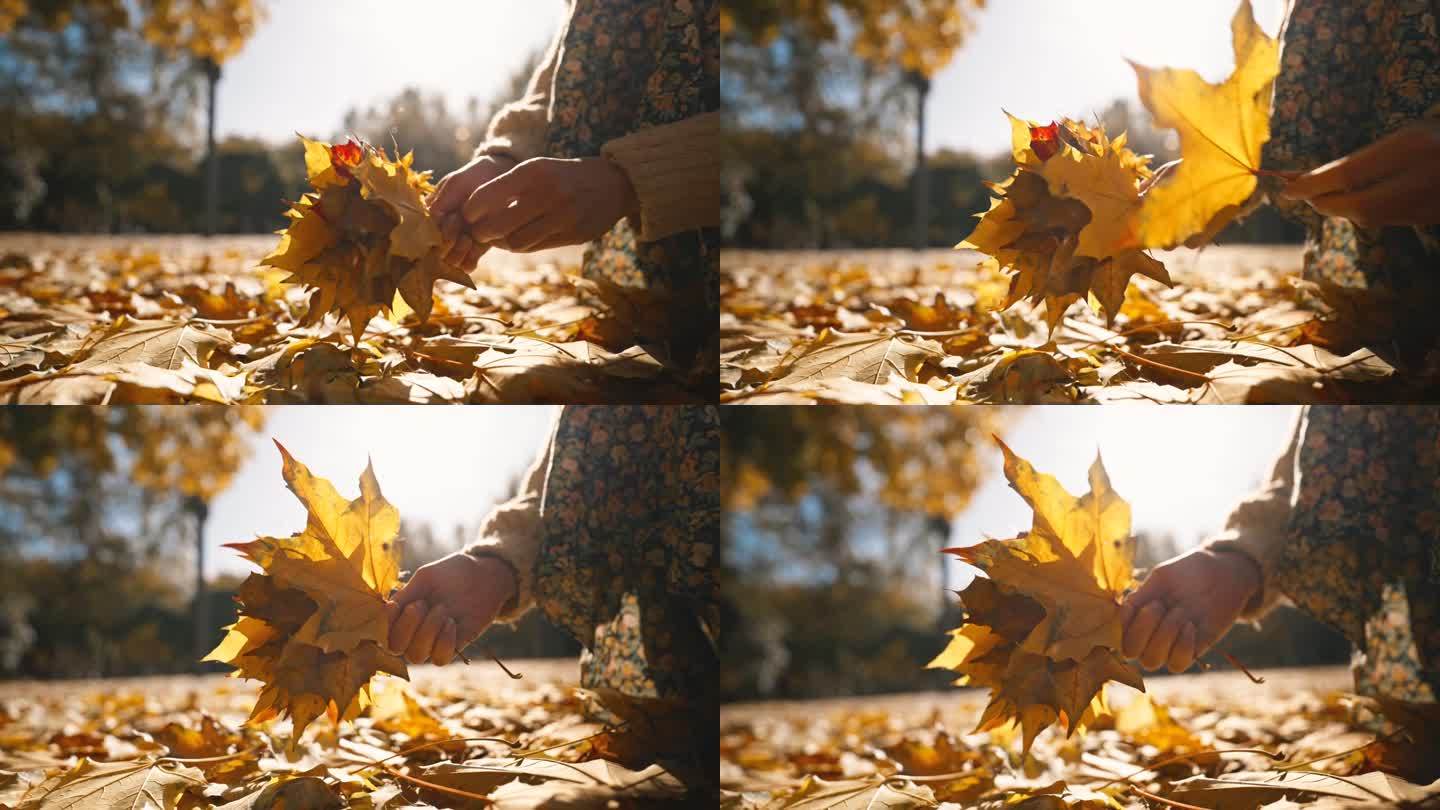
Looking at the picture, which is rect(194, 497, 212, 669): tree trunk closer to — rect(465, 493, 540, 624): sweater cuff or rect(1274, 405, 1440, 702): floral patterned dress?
rect(465, 493, 540, 624): sweater cuff

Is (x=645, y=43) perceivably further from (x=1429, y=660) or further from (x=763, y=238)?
(x=1429, y=660)

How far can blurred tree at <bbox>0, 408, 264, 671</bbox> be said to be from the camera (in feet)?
3.37

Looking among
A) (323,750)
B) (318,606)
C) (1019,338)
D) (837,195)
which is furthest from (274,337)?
(1019,338)

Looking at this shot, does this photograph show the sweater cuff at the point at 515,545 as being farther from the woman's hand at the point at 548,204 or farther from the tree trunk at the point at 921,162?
the tree trunk at the point at 921,162

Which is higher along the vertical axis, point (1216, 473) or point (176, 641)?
point (1216, 473)

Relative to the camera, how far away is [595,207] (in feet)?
3.10

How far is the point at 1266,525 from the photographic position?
37.6 inches

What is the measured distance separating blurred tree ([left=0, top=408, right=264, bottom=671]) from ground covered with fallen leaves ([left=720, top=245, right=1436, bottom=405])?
576 millimetres

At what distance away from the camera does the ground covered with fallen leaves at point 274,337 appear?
90 centimetres

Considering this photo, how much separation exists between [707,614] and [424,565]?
287mm

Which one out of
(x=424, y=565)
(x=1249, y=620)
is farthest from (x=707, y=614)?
(x=1249, y=620)

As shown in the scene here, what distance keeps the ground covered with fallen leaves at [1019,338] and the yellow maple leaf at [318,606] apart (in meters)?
0.36

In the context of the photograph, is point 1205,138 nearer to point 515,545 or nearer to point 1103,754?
point 1103,754

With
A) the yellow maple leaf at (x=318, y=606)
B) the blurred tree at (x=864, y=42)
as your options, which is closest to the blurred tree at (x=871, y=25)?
the blurred tree at (x=864, y=42)
